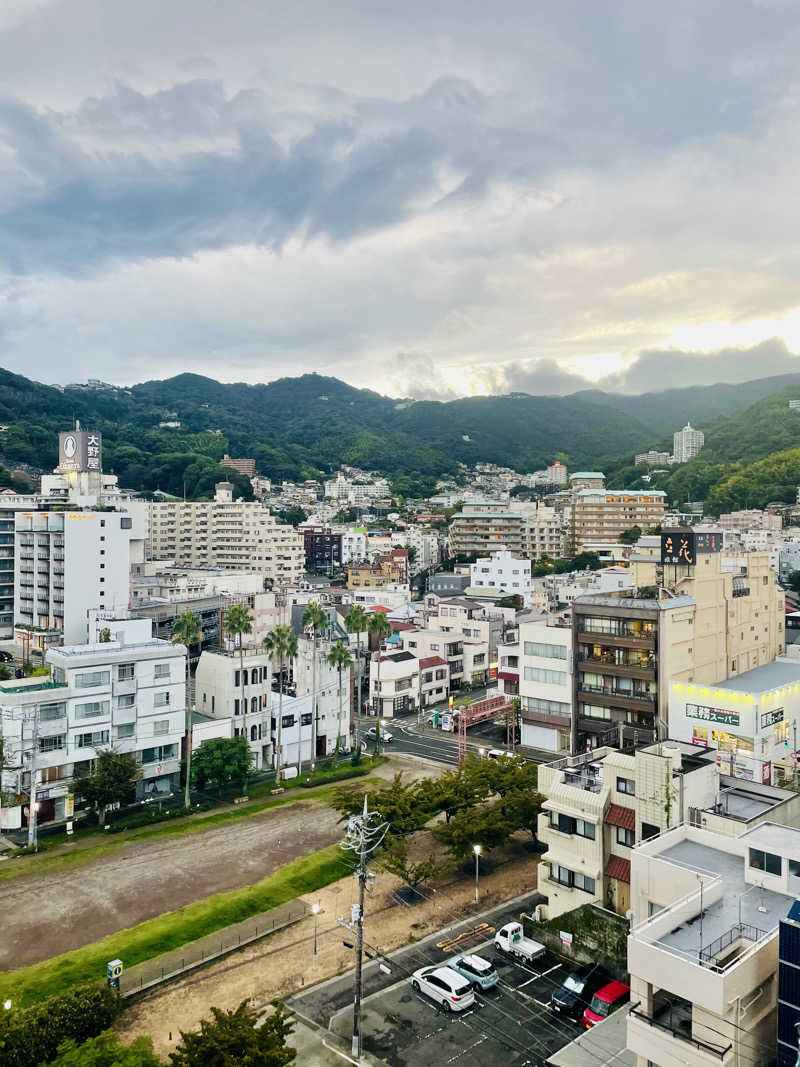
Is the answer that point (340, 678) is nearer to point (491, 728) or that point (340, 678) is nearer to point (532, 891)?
point (491, 728)

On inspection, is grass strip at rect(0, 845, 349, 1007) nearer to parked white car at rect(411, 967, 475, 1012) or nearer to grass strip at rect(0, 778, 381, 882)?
grass strip at rect(0, 778, 381, 882)

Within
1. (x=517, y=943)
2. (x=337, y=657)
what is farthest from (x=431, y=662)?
(x=517, y=943)

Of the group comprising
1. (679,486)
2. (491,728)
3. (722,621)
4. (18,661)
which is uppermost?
(679,486)

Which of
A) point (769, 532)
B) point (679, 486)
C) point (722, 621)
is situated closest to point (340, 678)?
point (722, 621)

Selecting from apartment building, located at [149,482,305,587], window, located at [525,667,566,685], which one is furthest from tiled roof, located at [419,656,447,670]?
apartment building, located at [149,482,305,587]

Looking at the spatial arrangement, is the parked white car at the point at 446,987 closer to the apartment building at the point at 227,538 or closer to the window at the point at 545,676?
the window at the point at 545,676

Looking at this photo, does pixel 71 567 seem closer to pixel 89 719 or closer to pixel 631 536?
pixel 89 719
